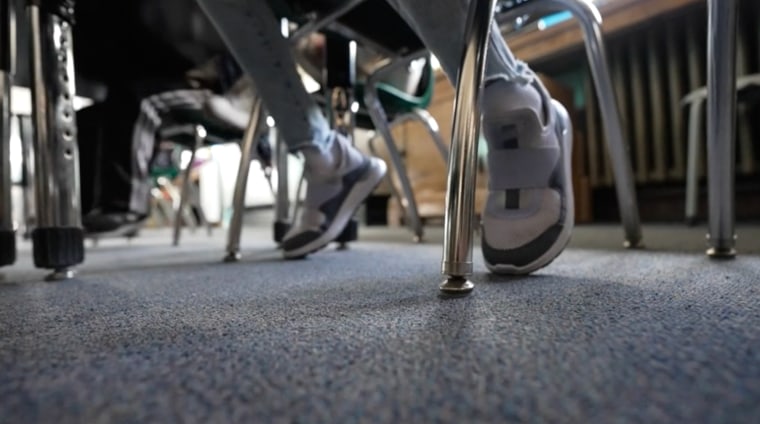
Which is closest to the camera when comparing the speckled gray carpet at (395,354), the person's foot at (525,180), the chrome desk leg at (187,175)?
the speckled gray carpet at (395,354)

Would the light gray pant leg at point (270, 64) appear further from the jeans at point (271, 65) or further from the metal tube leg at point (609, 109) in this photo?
the metal tube leg at point (609, 109)

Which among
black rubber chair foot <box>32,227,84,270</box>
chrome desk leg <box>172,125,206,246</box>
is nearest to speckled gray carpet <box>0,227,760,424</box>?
black rubber chair foot <box>32,227,84,270</box>

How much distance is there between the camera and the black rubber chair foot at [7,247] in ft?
2.36

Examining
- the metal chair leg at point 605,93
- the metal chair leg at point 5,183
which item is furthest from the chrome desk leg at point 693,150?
the metal chair leg at point 5,183

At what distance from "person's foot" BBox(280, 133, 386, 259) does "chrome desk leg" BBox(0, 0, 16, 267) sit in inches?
17.6

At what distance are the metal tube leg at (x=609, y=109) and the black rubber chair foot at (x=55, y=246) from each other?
806mm

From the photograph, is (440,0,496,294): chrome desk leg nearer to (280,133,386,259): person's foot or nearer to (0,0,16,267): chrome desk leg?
(280,133,386,259): person's foot

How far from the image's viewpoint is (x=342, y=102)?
3.53 ft

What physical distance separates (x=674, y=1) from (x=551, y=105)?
1.78 meters

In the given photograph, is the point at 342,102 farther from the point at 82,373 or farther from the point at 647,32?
the point at 647,32

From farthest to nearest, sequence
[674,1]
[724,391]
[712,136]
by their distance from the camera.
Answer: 1. [674,1]
2. [712,136]
3. [724,391]

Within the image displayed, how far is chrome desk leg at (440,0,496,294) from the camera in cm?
42

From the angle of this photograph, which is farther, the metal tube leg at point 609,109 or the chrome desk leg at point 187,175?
the chrome desk leg at point 187,175

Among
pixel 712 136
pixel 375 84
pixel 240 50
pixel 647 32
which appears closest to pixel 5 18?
pixel 240 50
